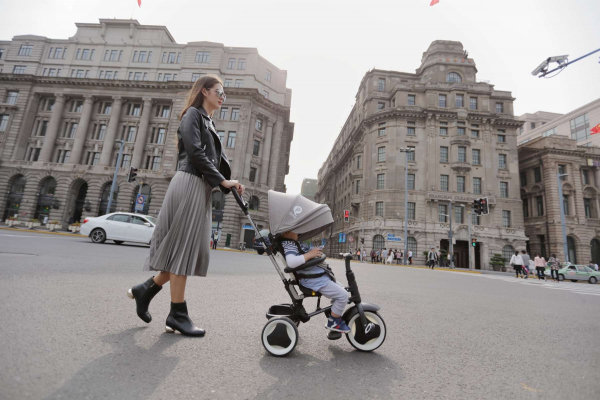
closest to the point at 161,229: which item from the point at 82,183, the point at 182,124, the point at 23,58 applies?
the point at 182,124

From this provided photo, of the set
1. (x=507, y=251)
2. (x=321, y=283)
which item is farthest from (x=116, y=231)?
(x=507, y=251)

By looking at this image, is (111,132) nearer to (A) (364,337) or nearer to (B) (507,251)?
(A) (364,337)

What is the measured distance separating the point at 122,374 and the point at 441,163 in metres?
41.1

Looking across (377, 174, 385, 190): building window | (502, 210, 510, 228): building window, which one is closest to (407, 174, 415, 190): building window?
(377, 174, 385, 190): building window

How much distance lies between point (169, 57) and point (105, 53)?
960 centimetres

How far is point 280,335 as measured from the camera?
87.5 inches

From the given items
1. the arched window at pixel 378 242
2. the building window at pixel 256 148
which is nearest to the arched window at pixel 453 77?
the arched window at pixel 378 242

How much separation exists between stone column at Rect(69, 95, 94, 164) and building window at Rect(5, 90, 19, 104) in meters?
9.64

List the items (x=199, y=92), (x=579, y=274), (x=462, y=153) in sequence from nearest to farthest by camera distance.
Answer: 1. (x=199, y=92)
2. (x=579, y=274)
3. (x=462, y=153)

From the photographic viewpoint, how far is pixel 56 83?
39875mm

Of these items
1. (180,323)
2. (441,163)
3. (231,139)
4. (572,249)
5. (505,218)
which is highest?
(231,139)

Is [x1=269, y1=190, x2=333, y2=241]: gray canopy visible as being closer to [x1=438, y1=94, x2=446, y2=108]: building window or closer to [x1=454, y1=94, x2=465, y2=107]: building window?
[x1=438, y1=94, x2=446, y2=108]: building window

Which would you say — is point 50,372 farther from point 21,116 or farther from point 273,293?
point 21,116

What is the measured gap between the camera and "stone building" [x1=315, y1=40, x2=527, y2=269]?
3544 centimetres
